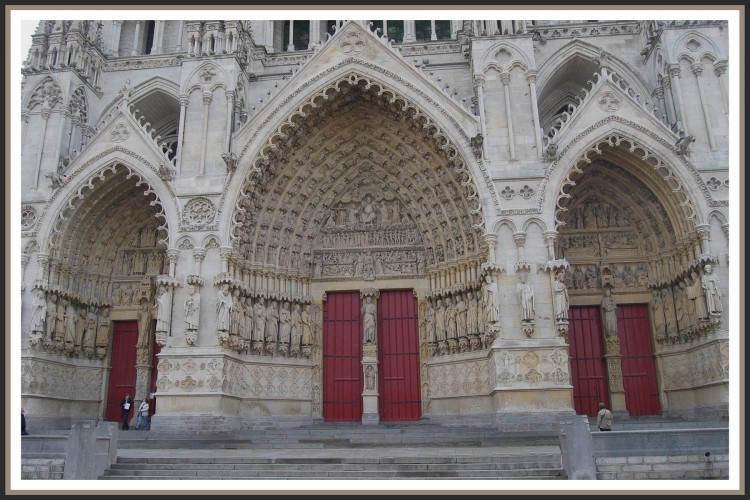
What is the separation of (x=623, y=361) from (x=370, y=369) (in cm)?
665

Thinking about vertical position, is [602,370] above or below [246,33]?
below

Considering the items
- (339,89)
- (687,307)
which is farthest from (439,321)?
(339,89)

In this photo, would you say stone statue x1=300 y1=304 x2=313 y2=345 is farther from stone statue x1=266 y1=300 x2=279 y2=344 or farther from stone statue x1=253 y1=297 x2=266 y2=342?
stone statue x1=253 y1=297 x2=266 y2=342

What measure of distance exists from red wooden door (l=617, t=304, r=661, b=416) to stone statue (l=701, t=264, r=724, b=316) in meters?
2.51

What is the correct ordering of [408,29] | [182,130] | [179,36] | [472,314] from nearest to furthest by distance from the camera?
[472,314]
[182,130]
[408,29]
[179,36]

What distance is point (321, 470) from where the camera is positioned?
8.98 meters

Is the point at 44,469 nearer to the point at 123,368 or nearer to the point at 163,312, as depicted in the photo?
the point at 163,312

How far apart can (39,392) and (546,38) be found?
54.3ft

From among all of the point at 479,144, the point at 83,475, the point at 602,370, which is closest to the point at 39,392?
the point at 83,475

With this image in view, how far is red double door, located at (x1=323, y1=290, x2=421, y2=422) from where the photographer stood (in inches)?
632

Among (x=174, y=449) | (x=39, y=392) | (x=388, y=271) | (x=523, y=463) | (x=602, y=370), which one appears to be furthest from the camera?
(x=388, y=271)

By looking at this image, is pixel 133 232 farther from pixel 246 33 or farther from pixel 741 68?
pixel 741 68

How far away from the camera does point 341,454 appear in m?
10.3

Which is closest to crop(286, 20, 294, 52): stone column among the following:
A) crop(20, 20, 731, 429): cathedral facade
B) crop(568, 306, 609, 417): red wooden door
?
crop(20, 20, 731, 429): cathedral facade
